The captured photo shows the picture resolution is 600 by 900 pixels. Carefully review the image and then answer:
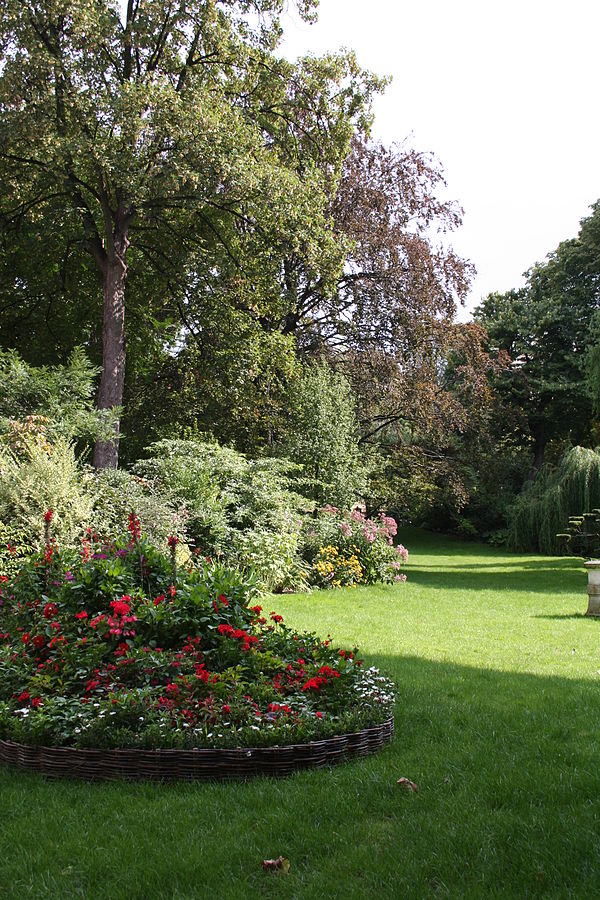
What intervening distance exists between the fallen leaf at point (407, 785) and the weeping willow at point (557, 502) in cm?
1892

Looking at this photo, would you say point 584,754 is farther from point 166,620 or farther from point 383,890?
point 166,620

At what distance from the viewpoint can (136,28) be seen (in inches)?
553

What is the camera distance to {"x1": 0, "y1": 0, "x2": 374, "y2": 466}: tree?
518 inches

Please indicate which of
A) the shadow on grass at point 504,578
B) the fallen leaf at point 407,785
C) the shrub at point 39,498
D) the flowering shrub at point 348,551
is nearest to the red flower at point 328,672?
the fallen leaf at point 407,785

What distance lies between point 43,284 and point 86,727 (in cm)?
1637

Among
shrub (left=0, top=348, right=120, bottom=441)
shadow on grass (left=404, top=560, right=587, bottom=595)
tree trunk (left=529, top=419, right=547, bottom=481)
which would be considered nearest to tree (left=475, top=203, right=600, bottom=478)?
tree trunk (left=529, top=419, right=547, bottom=481)

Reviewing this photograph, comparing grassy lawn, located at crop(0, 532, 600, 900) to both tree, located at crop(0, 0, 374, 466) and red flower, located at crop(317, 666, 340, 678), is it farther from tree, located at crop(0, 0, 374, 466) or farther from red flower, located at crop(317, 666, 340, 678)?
tree, located at crop(0, 0, 374, 466)

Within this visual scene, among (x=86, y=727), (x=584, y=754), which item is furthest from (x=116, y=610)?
(x=584, y=754)

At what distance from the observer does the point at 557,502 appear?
2186 centimetres

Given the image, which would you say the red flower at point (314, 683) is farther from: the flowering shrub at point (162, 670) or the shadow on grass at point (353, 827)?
the shadow on grass at point (353, 827)

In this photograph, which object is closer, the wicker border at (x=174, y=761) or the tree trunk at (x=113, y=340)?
the wicker border at (x=174, y=761)

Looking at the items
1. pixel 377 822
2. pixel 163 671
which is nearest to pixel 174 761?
pixel 163 671

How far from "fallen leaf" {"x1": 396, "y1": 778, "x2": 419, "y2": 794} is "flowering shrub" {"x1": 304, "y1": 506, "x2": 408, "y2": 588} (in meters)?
9.96

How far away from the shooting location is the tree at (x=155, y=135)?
1315cm
